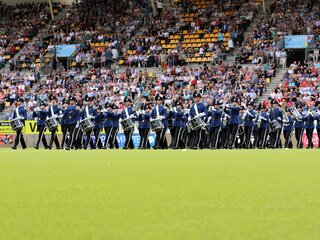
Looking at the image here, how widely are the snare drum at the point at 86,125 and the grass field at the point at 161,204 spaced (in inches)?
679

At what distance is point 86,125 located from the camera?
3372 centimetres

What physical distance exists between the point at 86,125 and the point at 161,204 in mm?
24189

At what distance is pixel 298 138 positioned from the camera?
34312 millimetres

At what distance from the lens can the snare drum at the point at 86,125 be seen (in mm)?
33656

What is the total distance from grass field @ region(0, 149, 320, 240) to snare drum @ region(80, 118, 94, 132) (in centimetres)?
1724

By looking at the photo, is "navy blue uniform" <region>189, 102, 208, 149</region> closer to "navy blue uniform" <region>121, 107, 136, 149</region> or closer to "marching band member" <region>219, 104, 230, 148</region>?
"marching band member" <region>219, 104, 230, 148</region>

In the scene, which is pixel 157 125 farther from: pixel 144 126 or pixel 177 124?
pixel 177 124

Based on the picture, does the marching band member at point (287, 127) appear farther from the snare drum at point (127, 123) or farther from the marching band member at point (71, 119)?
the marching band member at point (71, 119)

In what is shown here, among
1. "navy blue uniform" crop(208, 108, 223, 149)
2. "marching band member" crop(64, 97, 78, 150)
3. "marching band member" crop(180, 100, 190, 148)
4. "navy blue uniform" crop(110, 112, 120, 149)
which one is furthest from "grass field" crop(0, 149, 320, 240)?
"navy blue uniform" crop(110, 112, 120, 149)

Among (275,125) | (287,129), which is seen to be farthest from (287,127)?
(275,125)

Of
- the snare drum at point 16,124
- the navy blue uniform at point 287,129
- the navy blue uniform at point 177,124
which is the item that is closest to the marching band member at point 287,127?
the navy blue uniform at point 287,129

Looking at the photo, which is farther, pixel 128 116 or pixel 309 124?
pixel 309 124

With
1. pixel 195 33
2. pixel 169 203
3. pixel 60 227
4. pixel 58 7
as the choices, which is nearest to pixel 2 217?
pixel 60 227

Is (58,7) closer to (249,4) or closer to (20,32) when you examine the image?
(20,32)
